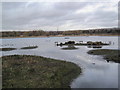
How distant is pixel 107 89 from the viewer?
12.7m

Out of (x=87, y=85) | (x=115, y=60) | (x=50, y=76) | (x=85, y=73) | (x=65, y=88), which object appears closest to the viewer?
(x=65, y=88)

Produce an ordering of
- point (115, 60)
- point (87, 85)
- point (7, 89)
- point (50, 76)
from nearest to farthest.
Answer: point (7, 89) < point (87, 85) < point (50, 76) < point (115, 60)

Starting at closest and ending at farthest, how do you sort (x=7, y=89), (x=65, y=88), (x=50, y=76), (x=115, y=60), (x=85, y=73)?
(x=7, y=89), (x=65, y=88), (x=50, y=76), (x=85, y=73), (x=115, y=60)

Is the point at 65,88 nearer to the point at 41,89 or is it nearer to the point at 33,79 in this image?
the point at 41,89

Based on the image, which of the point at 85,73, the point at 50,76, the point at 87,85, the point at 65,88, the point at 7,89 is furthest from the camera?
the point at 85,73

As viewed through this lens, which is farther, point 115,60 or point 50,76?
point 115,60

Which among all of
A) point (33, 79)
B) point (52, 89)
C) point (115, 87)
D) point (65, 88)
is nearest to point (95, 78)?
point (115, 87)

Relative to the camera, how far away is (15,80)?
1387cm

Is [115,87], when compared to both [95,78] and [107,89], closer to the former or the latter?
[107,89]

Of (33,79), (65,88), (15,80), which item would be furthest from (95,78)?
(15,80)

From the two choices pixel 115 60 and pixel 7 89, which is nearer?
pixel 7 89

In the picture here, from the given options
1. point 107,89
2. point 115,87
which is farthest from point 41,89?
point 115,87

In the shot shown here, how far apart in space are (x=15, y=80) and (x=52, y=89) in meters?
4.70

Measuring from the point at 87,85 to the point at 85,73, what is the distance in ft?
14.1
